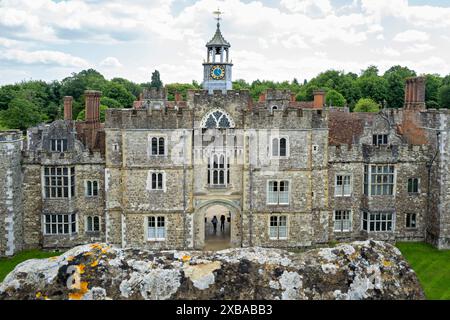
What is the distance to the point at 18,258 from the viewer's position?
1113 inches

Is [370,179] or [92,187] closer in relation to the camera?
[92,187]

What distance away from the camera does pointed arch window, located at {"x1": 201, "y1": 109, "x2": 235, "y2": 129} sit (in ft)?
94.5

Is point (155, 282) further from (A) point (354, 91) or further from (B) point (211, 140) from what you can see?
(A) point (354, 91)

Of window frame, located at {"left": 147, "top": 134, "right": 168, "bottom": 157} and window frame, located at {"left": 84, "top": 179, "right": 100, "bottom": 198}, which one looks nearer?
window frame, located at {"left": 147, "top": 134, "right": 168, "bottom": 157}

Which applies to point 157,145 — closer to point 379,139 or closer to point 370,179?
point 370,179

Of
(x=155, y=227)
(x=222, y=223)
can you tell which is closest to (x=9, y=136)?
(x=155, y=227)

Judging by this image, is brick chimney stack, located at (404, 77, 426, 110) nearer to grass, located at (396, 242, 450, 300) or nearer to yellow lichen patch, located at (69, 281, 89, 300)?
grass, located at (396, 242, 450, 300)

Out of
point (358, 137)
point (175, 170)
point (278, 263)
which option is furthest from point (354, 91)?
point (278, 263)

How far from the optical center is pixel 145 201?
2884 centimetres

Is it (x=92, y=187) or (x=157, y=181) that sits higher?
(x=157, y=181)

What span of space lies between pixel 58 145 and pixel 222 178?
34.5 ft

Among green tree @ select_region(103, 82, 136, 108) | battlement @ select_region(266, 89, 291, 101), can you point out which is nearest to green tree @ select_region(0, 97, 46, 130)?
green tree @ select_region(103, 82, 136, 108)

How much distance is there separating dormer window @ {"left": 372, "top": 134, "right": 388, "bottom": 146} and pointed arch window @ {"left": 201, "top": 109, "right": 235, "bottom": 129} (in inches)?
376

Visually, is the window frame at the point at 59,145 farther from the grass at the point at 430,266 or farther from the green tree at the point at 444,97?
the green tree at the point at 444,97
